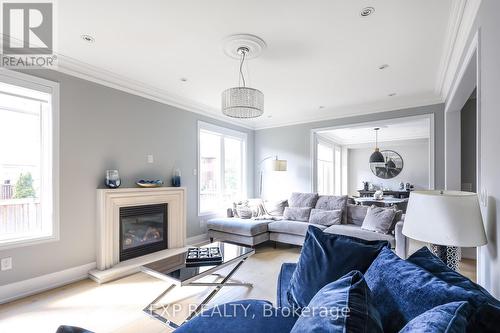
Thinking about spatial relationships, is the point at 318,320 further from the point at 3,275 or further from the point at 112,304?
the point at 3,275

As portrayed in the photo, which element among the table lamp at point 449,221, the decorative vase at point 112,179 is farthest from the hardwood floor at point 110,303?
the table lamp at point 449,221

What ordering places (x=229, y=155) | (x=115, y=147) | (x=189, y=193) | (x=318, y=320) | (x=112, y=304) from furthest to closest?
(x=229, y=155)
(x=189, y=193)
(x=115, y=147)
(x=112, y=304)
(x=318, y=320)

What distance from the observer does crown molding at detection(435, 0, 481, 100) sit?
201 cm

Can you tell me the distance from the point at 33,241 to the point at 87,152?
1149mm

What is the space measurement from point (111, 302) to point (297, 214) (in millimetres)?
3165

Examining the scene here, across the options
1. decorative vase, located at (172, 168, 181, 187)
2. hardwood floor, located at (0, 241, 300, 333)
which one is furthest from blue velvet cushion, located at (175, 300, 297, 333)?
decorative vase, located at (172, 168, 181, 187)

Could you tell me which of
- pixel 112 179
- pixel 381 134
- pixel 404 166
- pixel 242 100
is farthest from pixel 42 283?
pixel 404 166

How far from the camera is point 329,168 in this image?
9.16 metres

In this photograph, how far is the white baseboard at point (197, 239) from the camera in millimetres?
4649

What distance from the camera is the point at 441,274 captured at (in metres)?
1.03

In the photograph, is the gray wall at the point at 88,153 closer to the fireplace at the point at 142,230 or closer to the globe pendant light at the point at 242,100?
the fireplace at the point at 142,230

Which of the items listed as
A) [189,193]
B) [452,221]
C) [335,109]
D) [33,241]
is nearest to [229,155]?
[189,193]

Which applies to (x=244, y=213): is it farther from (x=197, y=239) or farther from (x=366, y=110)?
(x=366, y=110)

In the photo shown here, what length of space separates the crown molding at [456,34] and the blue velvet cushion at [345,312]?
219cm
